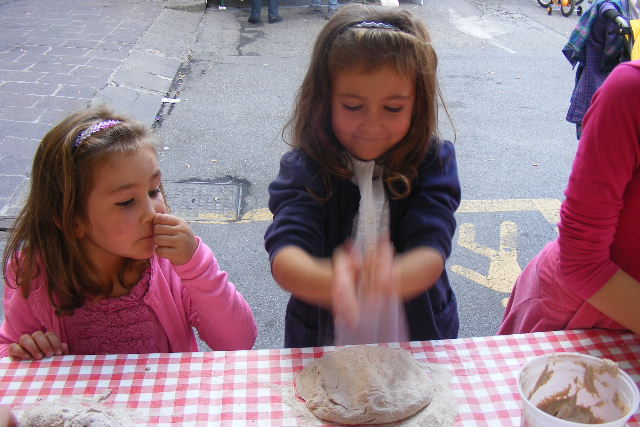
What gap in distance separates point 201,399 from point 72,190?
1.92 feet

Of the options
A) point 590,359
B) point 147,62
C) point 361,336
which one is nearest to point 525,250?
point 361,336

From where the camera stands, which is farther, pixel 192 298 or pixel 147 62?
pixel 147 62

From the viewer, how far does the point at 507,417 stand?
1.21 m

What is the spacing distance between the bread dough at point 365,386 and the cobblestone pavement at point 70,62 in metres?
2.94

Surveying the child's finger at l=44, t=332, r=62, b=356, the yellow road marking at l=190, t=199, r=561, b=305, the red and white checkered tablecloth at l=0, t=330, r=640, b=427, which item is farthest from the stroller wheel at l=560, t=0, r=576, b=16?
the child's finger at l=44, t=332, r=62, b=356

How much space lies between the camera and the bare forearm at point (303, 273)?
4.34ft

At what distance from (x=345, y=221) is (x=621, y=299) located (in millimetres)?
667

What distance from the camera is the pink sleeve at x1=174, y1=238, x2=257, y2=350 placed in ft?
5.17

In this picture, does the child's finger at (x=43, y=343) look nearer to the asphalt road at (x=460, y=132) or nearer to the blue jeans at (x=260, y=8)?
the asphalt road at (x=460, y=132)

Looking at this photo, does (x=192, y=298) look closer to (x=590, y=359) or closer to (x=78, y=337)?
(x=78, y=337)

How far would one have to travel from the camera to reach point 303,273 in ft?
4.40

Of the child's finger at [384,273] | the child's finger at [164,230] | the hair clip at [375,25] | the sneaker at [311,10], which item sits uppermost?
the hair clip at [375,25]

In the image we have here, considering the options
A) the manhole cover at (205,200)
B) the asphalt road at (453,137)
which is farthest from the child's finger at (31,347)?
the manhole cover at (205,200)

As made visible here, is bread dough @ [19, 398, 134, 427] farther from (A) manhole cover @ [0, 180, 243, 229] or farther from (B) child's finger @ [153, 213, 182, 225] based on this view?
(A) manhole cover @ [0, 180, 243, 229]
